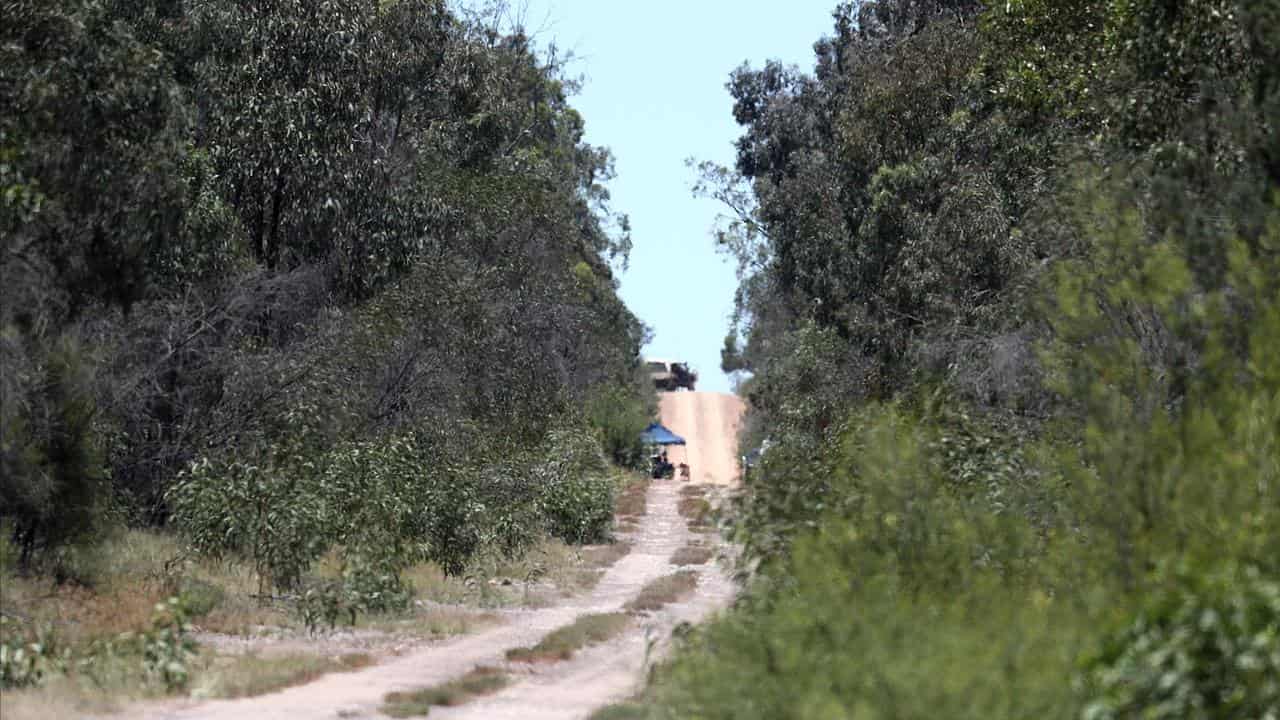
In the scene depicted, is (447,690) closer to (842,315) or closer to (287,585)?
(287,585)

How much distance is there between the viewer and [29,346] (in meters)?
17.2

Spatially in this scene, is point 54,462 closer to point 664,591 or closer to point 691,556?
point 664,591

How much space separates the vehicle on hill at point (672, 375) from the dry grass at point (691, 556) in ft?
307

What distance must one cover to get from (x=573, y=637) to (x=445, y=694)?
458 centimetres

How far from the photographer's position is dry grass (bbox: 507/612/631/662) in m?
15.9

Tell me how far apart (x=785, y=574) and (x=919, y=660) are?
3.78m

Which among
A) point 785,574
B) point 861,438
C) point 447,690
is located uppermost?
point 861,438

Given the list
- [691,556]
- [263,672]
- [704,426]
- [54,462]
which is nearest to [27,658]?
[263,672]

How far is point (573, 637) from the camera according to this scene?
56.9 ft

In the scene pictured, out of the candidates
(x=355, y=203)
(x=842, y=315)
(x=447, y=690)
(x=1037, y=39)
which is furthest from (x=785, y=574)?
(x=842, y=315)

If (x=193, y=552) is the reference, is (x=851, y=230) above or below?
above

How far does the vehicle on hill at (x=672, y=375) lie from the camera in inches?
5143

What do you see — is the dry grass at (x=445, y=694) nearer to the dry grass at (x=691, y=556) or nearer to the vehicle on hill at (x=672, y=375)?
the dry grass at (x=691, y=556)

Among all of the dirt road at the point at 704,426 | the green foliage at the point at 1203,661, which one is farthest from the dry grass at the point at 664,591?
the dirt road at the point at 704,426
